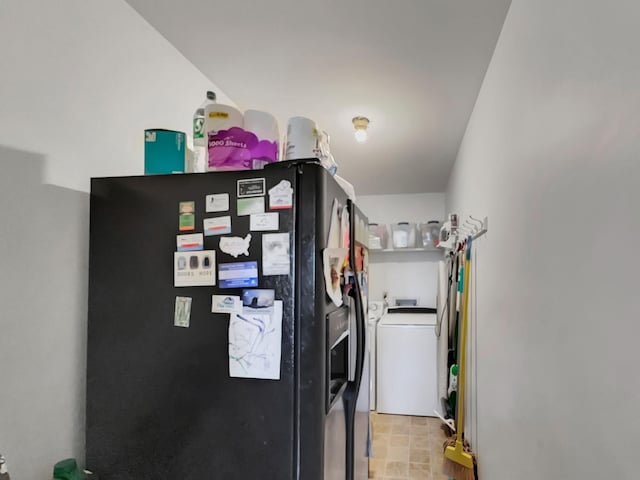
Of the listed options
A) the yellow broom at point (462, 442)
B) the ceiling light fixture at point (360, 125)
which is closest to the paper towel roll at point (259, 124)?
the ceiling light fixture at point (360, 125)

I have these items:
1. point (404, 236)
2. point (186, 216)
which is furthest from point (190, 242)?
point (404, 236)

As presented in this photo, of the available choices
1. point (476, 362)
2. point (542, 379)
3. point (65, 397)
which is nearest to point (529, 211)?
point (542, 379)

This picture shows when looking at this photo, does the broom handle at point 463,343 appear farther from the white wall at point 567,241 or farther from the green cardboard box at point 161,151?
the green cardboard box at point 161,151

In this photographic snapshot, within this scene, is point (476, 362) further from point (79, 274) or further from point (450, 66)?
point (79, 274)

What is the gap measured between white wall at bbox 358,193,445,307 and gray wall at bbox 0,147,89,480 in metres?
4.24

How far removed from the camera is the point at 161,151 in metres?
1.42

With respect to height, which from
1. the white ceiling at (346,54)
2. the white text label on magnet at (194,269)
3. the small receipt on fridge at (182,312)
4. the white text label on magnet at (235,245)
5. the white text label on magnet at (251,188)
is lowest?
the small receipt on fridge at (182,312)

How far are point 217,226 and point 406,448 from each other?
9.63 feet

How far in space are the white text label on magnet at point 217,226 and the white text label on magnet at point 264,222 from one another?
0.07 metres

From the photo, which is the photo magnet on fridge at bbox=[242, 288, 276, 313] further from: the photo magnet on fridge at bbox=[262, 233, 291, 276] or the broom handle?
the broom handle

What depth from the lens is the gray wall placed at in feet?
3.67

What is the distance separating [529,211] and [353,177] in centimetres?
318

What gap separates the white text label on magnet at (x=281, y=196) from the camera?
3.83 feet

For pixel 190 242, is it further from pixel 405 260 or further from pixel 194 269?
pixel 405 260
